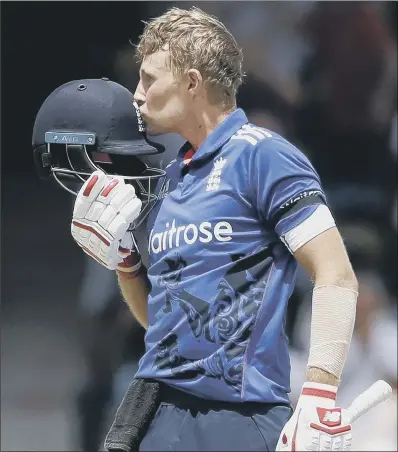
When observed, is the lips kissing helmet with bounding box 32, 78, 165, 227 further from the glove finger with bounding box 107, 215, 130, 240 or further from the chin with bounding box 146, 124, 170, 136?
the glove finger with bounding box 107, 215, 130, 240

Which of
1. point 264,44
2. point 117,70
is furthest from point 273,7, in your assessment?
point 117,70

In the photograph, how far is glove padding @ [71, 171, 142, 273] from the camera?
240 cm

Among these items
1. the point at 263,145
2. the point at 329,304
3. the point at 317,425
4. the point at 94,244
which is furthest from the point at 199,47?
the point at 317,425

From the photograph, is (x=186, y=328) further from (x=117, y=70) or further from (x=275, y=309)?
(x=117, y=70)

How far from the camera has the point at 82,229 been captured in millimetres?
2461

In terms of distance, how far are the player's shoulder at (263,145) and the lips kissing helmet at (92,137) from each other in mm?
285

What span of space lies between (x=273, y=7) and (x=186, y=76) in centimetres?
215

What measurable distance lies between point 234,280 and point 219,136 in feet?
1.15

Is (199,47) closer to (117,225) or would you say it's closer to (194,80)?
(194,80)

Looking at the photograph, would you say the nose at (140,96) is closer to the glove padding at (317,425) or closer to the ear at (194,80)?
the ear at (194,80)

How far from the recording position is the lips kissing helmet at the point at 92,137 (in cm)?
255

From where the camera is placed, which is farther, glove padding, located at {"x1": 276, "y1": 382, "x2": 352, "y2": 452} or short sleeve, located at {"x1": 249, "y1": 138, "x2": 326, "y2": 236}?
short sleeve, located at {"x1": 249, "y1": 138, "x2": 326, "y2": 236}

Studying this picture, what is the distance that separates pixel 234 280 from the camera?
233 centimetres

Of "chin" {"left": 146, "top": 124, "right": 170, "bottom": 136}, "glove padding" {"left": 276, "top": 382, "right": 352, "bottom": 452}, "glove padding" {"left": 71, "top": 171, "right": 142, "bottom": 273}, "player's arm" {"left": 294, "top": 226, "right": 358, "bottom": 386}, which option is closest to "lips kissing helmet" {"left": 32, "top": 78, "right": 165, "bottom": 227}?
"chin" {"left": 146, "top": 124, "right": 170, "bottom": 136}
